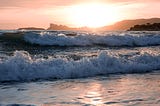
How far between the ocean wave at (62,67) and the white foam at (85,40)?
13.3m

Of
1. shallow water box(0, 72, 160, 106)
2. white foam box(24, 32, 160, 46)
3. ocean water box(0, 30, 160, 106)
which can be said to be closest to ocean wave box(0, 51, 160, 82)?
ocean water box(0, 30, 160, 106)

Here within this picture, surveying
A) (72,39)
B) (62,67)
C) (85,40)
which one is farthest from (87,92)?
(72,39)

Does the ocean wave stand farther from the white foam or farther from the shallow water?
the white foam

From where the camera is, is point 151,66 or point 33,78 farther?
point 151,66

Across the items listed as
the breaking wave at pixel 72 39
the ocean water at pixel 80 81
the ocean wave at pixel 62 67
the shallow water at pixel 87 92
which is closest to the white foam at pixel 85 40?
the breaking wave at pixel 72 39

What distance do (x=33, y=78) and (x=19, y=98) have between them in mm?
4104

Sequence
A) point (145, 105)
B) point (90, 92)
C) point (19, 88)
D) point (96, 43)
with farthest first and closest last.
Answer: point (96, 43), point (19, 88), point (90, 92), point (145, 105)

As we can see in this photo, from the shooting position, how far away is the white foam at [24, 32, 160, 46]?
3111 centimetres

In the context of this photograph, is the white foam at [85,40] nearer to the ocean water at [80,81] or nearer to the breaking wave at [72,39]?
the breaking wave at [72,39]

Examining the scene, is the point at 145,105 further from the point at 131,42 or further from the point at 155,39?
the point at 155,39

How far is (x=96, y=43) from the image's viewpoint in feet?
106

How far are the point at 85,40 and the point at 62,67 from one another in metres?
16.3

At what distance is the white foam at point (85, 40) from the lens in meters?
31.1

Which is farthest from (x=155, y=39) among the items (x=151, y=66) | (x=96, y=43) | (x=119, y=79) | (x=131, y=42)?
(x=119, y=79)
